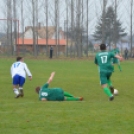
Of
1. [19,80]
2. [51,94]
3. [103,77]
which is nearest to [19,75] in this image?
[19,80]

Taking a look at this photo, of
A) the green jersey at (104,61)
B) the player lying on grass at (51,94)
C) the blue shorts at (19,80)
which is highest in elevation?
the green jersey at (104,61)

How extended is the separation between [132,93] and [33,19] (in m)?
52.0

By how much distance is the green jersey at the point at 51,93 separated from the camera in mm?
14742

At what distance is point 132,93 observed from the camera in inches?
715

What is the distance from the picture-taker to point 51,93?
14805 mm

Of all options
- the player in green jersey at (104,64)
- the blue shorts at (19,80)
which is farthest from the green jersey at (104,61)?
the blue shorts at (19,80)

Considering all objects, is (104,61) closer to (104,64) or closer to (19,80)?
(104,64)

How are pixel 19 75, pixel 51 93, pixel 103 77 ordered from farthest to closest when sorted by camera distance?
pixel 19 75, pixel 103 77, pixel 51 93

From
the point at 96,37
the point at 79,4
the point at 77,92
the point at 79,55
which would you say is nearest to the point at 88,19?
the point at 79,4

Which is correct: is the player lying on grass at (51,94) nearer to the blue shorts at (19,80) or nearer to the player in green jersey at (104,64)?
the player in green jersey at (104,64)

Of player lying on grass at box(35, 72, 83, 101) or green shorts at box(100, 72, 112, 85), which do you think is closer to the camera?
player lying on grass at box(35, 72, 83, 101)

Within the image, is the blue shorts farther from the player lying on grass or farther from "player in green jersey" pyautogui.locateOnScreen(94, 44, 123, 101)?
"player in green jersey" pyautogui.locateOnScreen(94, 44, 123, 101)

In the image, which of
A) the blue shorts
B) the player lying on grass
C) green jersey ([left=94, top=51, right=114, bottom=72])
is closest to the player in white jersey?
the blue shorts

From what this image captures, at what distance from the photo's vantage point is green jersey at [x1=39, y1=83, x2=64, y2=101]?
14.7 metres
